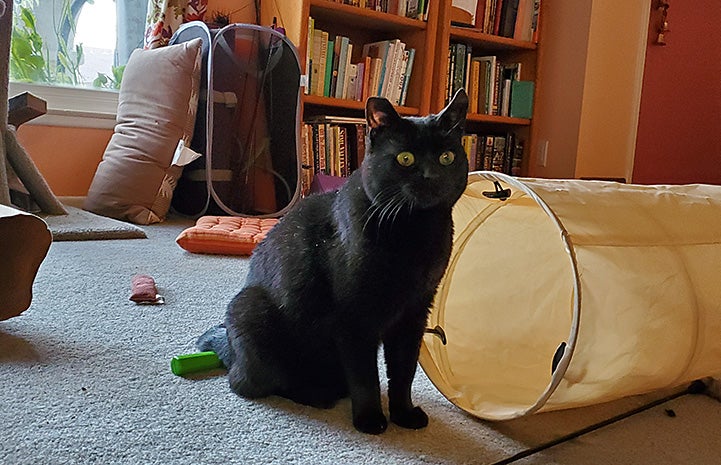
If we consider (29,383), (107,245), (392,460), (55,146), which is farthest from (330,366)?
(55,146)

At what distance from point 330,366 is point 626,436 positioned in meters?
0.44

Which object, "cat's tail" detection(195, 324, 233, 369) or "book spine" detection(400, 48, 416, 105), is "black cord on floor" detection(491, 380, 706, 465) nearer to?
"cat's tail" detection(195, 324, 233, 369)

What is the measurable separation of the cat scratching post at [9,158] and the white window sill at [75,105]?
0.53 metres

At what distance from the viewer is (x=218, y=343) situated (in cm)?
109

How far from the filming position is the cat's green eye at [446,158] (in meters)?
0.89

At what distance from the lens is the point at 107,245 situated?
6.61 ft

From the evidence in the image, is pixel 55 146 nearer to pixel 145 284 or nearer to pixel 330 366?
pixel 145 284

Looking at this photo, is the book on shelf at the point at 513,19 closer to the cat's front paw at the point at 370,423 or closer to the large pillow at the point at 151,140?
the large pillow at the point at 151,140

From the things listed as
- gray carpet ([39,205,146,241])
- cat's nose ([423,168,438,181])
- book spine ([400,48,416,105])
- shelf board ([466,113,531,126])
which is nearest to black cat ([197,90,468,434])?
cat's nose ([423,168,438,181])

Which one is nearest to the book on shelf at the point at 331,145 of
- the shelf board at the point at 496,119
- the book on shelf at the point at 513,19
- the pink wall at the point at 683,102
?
the shelf board at the point at 496,119

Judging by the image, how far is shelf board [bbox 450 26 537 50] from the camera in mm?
2965

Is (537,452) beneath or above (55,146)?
beneath

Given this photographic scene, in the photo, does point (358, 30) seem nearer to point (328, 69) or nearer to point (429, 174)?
point (328, 69)

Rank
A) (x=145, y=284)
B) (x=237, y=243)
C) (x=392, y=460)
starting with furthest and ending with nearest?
1. (x=237, y=243)
2. (x=145, y=284)
3. (x=392, y=460)
